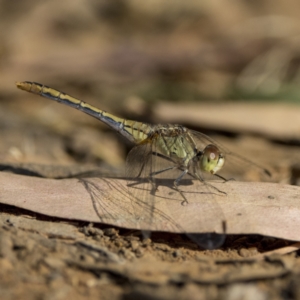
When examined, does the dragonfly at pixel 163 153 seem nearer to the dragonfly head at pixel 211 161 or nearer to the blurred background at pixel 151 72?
the dragonfly head at pixel 211 161

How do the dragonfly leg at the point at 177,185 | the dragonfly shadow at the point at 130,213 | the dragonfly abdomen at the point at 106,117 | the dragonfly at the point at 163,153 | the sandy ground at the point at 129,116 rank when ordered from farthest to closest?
the dragonfly abdomen at the point at 106,117 → the dragonfly at the point at 163,153 → the dragonfly leg at the point at 177,185 → the dragonfly shadow at the point at 130,213 → the sandy ground at the point at 129,116

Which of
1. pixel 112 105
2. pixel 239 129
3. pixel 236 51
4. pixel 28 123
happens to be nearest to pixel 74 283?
pixel 239 129

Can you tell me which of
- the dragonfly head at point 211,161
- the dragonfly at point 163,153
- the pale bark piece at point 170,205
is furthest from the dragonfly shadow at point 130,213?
the dragonfly head at point 211,161

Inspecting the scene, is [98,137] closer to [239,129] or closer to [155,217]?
[239,129]

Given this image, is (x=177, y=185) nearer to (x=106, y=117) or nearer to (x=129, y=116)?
(x=106, y=117)

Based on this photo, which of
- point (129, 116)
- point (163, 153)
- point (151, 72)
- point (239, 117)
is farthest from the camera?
point (151, 72)

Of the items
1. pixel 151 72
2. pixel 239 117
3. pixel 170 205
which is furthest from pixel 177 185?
pixel 151 72

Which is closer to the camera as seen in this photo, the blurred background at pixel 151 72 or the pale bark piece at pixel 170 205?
the pale bark piece at pixel 170 205
